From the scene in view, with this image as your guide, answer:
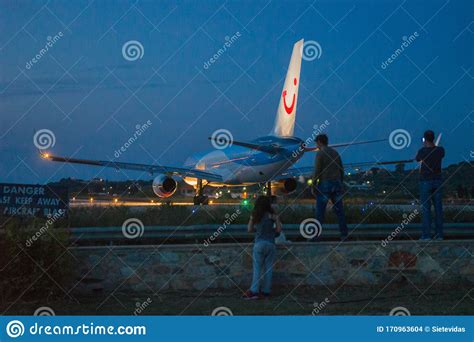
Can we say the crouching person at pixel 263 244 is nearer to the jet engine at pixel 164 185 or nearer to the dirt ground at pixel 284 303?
the dirt ground at pixel 284 303

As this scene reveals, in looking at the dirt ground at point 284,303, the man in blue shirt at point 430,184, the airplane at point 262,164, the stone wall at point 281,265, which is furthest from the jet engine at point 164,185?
the dirt ground at point 284,303

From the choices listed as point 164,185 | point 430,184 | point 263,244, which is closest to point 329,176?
point 430,184

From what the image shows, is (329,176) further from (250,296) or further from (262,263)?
(250,296)

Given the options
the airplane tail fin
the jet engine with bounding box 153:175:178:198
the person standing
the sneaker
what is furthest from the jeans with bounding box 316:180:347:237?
the airplane tail fin

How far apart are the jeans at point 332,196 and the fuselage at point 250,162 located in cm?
1726

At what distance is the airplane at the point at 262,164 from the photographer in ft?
97.4

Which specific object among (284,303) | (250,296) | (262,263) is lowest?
(284,303)

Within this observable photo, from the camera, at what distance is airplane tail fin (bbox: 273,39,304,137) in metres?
31.0

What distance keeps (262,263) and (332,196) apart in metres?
1.71

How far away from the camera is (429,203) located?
12.0 metres

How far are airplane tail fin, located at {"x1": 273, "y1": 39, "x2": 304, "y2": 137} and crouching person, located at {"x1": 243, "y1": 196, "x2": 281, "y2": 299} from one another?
68.0 ft

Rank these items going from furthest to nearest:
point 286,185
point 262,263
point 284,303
A: point 286,185 → point 262,263 → point 284,303

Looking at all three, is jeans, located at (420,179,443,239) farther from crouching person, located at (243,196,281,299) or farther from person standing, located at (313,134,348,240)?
crouching person, located at (243,196,281,299)
